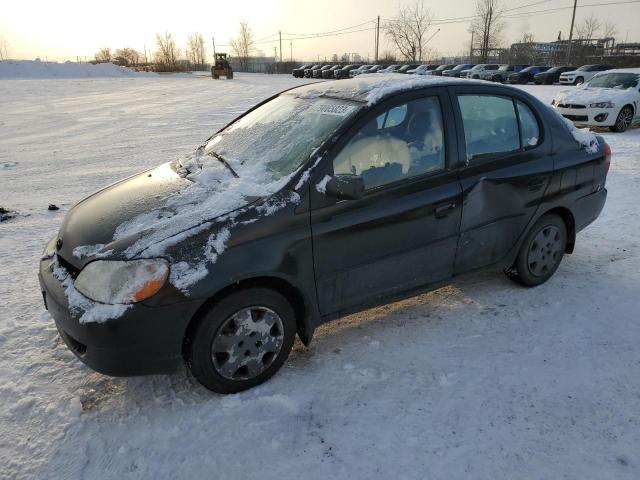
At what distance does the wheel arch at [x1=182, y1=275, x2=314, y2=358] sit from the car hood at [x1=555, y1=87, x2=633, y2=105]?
10.9 meters

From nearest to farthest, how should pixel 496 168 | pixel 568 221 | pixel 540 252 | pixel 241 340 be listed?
pixel 241 340
pixel 496 168
pixel 540 252
pixel 568 221

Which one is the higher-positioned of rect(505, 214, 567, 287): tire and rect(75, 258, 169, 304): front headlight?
rect(75, 258, 169, 304): front headlight

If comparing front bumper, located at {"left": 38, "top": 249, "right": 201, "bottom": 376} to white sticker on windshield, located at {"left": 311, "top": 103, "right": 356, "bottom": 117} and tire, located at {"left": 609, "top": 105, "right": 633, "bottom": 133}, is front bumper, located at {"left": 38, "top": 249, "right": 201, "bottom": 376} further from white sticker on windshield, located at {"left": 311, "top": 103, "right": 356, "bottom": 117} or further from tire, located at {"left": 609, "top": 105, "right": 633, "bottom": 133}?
tire, located at {"left": 609, "top": 105, "right": 633, "bottom": 133}

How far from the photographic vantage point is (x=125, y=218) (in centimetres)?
272

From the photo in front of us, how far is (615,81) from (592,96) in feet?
4.87

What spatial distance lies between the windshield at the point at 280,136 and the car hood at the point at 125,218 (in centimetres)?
25

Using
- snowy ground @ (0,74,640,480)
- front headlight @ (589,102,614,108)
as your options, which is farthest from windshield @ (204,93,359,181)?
front headlight @ (589,102,614,108)

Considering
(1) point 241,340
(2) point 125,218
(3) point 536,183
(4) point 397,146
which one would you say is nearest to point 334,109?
(4) point 397,146

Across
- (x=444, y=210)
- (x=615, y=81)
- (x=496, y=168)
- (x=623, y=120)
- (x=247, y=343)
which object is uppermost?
(x=615, y=81)

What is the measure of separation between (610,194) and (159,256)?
19.8ft

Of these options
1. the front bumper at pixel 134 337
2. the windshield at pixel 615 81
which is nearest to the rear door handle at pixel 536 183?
the front bumper at pixel 134 337

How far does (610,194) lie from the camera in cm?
627

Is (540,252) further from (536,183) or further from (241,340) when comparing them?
(241,340)

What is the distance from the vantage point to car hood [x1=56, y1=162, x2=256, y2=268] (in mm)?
2484
